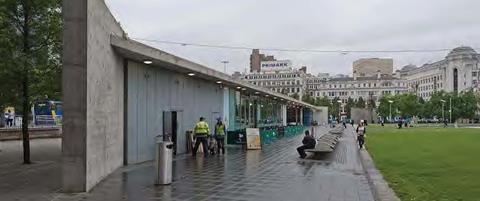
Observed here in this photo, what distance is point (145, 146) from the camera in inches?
730

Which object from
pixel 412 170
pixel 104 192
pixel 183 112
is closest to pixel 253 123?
pixel 183 112

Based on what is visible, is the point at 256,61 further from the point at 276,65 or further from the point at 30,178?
the point at 30,178

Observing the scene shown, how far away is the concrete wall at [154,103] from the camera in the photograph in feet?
57.7

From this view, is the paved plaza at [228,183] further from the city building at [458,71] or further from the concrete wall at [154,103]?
the city building at [458,71]

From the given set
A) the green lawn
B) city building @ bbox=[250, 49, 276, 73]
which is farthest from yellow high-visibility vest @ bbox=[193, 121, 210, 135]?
city building @ bbox=[250, 49, 276, 73]

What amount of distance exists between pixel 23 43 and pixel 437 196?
1250 cm

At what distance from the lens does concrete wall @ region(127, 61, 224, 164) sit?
17578 millimetres

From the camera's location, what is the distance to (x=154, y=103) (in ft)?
63.4

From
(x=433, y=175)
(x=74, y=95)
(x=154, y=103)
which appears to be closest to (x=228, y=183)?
(x=74, y=95)

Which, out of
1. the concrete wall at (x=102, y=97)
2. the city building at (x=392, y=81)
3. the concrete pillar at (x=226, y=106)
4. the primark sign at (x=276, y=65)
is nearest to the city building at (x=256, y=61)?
the primark sign at (x=276, y=65)

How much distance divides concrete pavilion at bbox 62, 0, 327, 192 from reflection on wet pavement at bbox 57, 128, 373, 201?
2.38ft

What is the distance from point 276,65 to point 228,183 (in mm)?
159358

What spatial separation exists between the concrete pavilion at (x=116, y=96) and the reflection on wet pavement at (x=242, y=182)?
726mm

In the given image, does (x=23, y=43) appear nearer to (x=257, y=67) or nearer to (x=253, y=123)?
(x=253, y=123)
